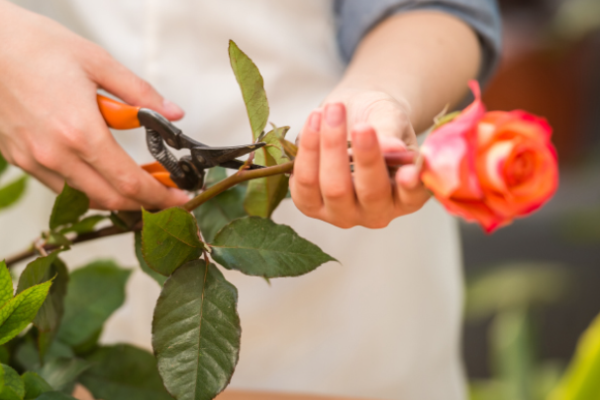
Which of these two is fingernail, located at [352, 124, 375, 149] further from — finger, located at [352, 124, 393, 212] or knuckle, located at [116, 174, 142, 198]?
knuckle, located at [116, 174, 142, 198]

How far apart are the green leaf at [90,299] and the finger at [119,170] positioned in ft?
0.23

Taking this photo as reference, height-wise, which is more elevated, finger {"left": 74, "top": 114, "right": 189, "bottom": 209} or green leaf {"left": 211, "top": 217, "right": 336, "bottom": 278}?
finger {"left": 74, "top": 114, "right": 189, "bottom": 209}

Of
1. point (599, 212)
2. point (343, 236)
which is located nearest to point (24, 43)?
point (343, 236)

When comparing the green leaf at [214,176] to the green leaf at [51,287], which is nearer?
the green leaf at [51,287]

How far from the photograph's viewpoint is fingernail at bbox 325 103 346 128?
0.87 feet

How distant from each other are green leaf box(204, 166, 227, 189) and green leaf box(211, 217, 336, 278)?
0.11m

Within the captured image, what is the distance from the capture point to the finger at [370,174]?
26 cm

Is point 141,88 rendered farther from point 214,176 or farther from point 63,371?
point 63,371

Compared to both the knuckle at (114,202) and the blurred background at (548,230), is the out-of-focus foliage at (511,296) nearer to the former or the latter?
the blurred background at (548,230)

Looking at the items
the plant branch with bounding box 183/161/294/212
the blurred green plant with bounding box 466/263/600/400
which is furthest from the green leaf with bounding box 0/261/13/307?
the blurred green plant with bounding box 466/263/600/400

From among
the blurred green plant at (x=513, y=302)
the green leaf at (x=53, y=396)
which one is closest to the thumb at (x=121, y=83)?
the green leaf at (x=53, y=396)

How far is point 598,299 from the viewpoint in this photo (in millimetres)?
1744

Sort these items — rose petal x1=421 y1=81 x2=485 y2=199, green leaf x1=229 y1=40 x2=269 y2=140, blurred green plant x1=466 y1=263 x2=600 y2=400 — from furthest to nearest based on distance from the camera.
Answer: blurred green plant x1=466 y1=263 x2=600 y2=400 < green leaf x1=229 y1=40 x2=269 y2=140 < rose petal x1=421 y1=81 x2=485 y2=199

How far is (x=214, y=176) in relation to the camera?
0.43 m
